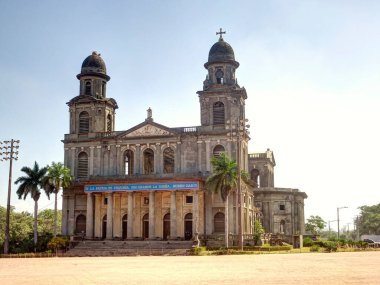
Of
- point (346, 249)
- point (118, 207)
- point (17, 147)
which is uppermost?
point (17, 147)

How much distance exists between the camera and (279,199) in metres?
68.6

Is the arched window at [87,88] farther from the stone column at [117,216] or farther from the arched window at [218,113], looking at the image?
the arched window at [218,113]

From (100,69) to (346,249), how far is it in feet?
117

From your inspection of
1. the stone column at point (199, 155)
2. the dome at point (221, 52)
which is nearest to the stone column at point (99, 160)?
the stone column at point (199, 155)

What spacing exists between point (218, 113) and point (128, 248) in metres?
18.3

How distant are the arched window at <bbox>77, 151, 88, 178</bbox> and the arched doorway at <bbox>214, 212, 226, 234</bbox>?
16595 millimetres

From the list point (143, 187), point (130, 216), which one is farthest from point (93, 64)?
point (130, 216)

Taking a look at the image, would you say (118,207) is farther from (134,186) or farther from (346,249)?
(346,249)

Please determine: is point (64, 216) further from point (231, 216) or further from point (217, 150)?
point (231, 216)

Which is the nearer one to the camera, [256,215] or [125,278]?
[125,278]

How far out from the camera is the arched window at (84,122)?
201 ft

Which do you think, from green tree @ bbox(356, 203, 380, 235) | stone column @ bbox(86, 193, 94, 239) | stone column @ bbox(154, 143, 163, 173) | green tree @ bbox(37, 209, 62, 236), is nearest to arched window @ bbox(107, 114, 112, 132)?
stone column @ bbox(154, 143, 163, 173)

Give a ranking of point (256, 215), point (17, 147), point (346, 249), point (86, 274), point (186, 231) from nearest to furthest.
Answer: point (86, 274), point (346, 249), point (17, 147), point (186, 231), point (256, 215)

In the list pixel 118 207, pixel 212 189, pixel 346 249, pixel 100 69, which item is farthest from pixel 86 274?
pixel 100 69
